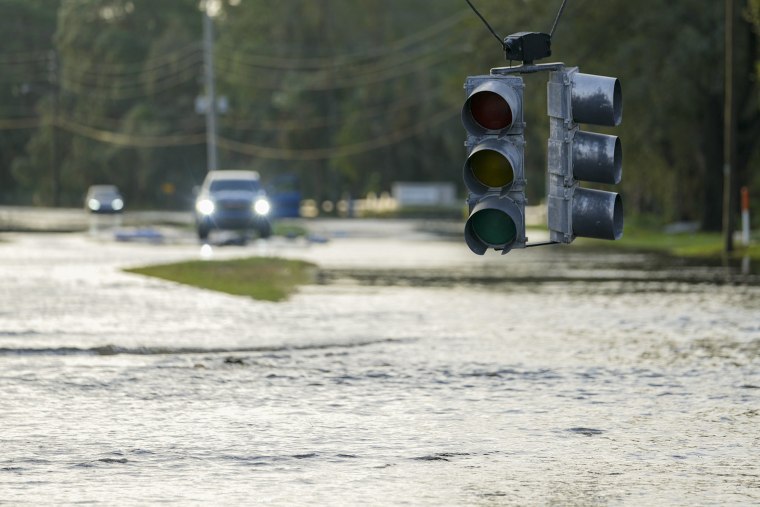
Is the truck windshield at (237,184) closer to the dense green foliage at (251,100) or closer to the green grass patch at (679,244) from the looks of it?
the green grass patch at (679,244)

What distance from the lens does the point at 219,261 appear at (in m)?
31.9

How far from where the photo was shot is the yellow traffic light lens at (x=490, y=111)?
8.98 m

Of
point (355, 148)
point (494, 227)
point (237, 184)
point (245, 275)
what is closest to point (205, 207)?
point (237, 184)

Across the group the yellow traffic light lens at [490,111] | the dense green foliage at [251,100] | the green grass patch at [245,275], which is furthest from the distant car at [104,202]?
the yellow traffic light lens at [490,111]

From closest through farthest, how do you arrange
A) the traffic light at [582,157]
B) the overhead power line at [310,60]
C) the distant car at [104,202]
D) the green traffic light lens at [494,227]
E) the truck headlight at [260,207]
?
the traffic light at [582,157] < the green traffic light lens at [494,227] < the truck headlight at [260,207] < the distant car at [104,202] < the overhead power line at [310,60]

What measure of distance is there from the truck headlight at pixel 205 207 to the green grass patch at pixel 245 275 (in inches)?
568

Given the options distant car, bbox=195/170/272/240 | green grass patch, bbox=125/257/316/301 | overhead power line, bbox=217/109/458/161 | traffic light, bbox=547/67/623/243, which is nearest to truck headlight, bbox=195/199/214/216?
distant car, bbox=195/170/272/240

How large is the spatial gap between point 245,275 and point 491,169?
20.5 meters

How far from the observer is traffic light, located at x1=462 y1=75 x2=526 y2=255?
8.95 m

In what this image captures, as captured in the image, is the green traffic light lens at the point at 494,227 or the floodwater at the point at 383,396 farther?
the floodwater at the point at 383,396

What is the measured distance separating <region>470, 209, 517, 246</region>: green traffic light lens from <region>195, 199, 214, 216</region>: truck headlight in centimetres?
3863

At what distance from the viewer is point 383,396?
13344 millimetres

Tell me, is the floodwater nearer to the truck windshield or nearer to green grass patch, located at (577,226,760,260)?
green grass patch, located at (577,226,760,260)

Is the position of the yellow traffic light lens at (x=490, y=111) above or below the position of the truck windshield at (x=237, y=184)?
below
